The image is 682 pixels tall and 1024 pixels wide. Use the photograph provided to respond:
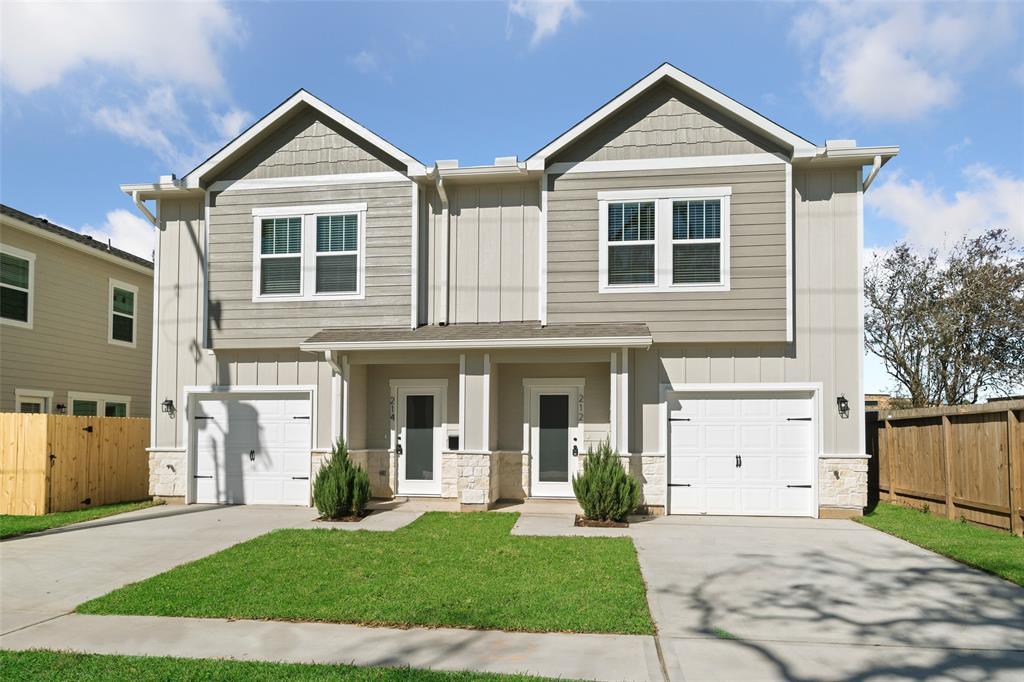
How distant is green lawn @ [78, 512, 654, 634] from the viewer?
19.1ft

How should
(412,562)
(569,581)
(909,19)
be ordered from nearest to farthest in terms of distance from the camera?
(569,581) < (412,562) < (909,19)

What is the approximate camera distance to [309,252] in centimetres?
1252

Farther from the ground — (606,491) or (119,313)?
(119,313)

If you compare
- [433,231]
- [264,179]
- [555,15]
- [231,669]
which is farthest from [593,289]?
[231,669]

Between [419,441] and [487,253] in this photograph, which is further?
[419,441]

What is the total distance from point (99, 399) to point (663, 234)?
46.2 feet

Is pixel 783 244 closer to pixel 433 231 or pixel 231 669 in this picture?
pixel 433 231

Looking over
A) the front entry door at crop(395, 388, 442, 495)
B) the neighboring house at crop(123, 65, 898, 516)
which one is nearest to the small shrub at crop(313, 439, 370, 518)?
the neighboring house at crop(123, 65, 898, 516)

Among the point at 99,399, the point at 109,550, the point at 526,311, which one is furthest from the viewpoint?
the point at 99,399

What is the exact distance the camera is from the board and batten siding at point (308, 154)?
12.5 m

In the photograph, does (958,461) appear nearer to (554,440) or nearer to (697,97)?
(554,440)

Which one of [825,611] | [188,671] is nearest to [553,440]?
[825,611]

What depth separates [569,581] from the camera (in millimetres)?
6945

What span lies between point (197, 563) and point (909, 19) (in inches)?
496
